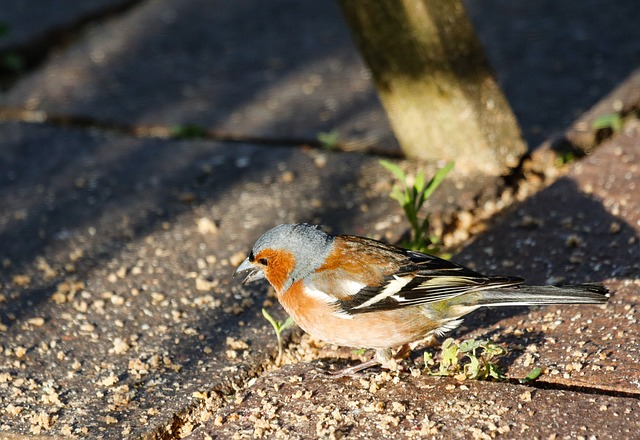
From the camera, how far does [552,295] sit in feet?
9.89

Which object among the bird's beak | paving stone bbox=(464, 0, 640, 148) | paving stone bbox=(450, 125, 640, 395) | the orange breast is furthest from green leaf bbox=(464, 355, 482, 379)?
paving stone bbox=(464, 0, 640, 148)

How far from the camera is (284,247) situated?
329 cm

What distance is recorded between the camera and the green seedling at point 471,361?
9.65 feet

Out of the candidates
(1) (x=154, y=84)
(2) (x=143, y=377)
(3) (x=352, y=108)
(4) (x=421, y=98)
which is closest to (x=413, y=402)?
(2) (x=143, y=377)

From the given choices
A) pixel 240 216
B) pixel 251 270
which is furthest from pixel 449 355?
pixel 240 216

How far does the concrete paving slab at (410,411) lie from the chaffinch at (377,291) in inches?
6.0

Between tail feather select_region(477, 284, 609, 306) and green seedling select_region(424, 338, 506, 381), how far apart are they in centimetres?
17

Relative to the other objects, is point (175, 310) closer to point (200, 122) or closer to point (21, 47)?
point (200, 122)

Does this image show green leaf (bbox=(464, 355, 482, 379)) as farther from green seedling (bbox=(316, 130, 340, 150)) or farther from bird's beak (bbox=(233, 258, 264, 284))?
green seedling (bbox=(316, 130, 340, 150))

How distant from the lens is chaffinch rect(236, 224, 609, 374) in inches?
121

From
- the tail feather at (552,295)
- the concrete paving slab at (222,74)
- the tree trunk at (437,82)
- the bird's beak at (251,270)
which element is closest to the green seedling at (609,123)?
the tree trunk at (437,82)

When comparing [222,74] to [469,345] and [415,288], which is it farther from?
[469,345]

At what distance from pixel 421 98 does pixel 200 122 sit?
1.44 m

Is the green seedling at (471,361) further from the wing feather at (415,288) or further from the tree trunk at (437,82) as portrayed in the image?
the tree trunk at (437,82)
